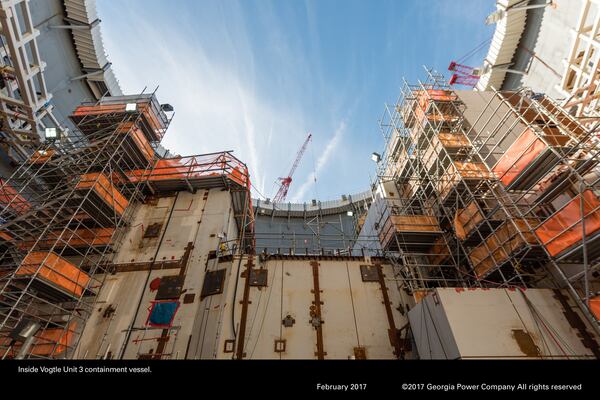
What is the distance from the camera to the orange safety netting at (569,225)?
328 inches

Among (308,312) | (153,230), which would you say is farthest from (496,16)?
(153,230)

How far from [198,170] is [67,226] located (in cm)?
684

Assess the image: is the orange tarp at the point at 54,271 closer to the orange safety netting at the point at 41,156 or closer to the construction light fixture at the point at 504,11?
the orange safety netting at the point at 41,156

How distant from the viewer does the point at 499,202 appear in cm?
1127

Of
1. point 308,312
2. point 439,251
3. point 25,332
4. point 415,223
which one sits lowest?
point 25,332

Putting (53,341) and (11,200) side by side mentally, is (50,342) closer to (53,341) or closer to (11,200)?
(53,341)

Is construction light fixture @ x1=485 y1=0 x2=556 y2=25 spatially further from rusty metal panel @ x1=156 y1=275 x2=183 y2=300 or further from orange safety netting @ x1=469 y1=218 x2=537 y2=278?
rusty metal panel @ x1=156 y1=275 x2=183 y2=300

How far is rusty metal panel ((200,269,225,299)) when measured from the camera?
1138 centimetres

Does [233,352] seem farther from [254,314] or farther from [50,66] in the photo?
[50,66]

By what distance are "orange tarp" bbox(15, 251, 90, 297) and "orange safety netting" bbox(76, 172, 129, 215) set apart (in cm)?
313
